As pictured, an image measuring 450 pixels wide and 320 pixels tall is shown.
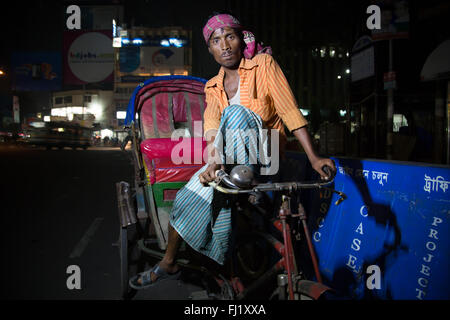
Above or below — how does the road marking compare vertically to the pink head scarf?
below

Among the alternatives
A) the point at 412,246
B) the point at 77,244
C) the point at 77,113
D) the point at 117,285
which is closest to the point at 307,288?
the point at 412,246

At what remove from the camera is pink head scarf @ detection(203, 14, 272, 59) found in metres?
2.07

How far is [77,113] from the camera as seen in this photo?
2270 inches

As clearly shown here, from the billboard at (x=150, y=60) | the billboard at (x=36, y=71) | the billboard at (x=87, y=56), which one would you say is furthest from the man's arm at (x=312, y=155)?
the billboard at (x=150, y=60)

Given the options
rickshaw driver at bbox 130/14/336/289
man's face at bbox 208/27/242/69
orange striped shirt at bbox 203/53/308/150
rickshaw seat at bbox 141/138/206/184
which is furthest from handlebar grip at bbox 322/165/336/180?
rickshaw seat at bbox 141/138/206/184

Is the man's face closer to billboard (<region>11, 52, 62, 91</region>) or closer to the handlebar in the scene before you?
the handlebar

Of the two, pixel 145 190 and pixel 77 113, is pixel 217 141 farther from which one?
pixel 77 113

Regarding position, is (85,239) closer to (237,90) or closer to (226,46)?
(237,90)


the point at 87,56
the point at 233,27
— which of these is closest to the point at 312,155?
the point at 233,27

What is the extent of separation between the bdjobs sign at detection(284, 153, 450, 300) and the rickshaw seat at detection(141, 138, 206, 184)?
133 cm

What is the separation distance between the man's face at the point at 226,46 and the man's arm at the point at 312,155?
741 mm

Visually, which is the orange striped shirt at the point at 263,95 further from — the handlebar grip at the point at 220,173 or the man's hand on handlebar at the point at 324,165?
the handlebar grip at the point at 220,173

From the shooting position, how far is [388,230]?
2109 millimetres
